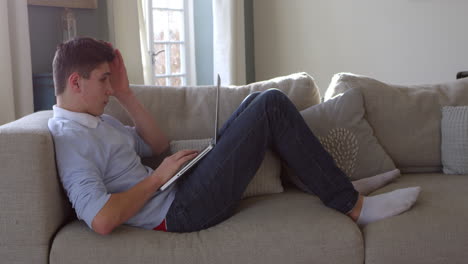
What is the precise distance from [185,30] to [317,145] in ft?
10.3

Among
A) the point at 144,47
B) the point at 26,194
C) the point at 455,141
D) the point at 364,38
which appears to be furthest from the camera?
the point at 364,38

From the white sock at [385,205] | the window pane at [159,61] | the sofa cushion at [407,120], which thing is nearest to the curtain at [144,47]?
the window pane at [159,61]

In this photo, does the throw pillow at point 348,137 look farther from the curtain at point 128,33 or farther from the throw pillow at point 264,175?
the curtain at point 128,33

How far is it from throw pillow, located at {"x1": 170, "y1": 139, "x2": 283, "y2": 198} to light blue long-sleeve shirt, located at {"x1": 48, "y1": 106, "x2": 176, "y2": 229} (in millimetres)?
257

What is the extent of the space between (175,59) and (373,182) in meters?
2.86

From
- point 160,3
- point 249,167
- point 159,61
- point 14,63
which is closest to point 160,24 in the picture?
point 160,3

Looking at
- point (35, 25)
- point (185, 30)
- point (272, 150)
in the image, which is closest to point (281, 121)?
point (272, 150)

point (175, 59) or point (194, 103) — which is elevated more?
point (175, 59)

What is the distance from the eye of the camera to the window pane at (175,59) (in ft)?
15.4

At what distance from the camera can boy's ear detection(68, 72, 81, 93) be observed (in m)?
1.76

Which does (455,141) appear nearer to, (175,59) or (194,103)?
(194,103)

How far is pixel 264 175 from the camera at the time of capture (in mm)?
2104

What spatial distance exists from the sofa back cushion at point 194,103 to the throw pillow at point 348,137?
0.49 ft

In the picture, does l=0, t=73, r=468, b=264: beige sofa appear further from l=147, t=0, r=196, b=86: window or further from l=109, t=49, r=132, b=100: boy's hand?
l=147, t=0, r=196, b=86: window
